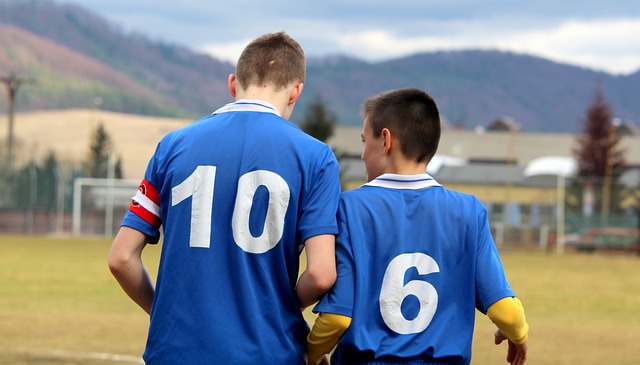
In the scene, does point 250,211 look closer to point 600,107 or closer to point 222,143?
point 222,143

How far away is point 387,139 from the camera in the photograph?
11.8ft

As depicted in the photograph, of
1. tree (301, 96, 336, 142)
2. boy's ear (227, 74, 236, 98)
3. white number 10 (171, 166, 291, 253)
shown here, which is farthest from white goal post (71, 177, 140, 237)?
white number 10 (171, 166, 291, 253)

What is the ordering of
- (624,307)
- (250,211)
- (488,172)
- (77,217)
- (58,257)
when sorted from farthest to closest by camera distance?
(488,172)
(77,217)
(58,257)
(624,307)
(250,211)

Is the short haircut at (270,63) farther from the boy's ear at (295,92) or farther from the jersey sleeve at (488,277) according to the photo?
the jersey sleeve at (488,277)

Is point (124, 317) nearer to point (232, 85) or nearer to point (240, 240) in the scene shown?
point (232, 85)

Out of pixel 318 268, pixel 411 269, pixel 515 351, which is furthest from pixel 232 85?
pixel 515 351

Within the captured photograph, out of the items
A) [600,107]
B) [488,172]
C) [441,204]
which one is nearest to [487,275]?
[441,204]

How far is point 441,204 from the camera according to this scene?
353 centimetres

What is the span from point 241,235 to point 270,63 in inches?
21.7

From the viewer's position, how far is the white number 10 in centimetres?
335

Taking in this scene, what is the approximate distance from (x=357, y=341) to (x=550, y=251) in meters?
42.9

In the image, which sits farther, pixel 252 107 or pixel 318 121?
pixel 318 121

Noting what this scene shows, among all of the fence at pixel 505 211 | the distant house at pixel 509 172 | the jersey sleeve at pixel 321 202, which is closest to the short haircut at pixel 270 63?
the jersey sleeve at pixel 321 202

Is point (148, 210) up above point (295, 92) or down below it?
below
